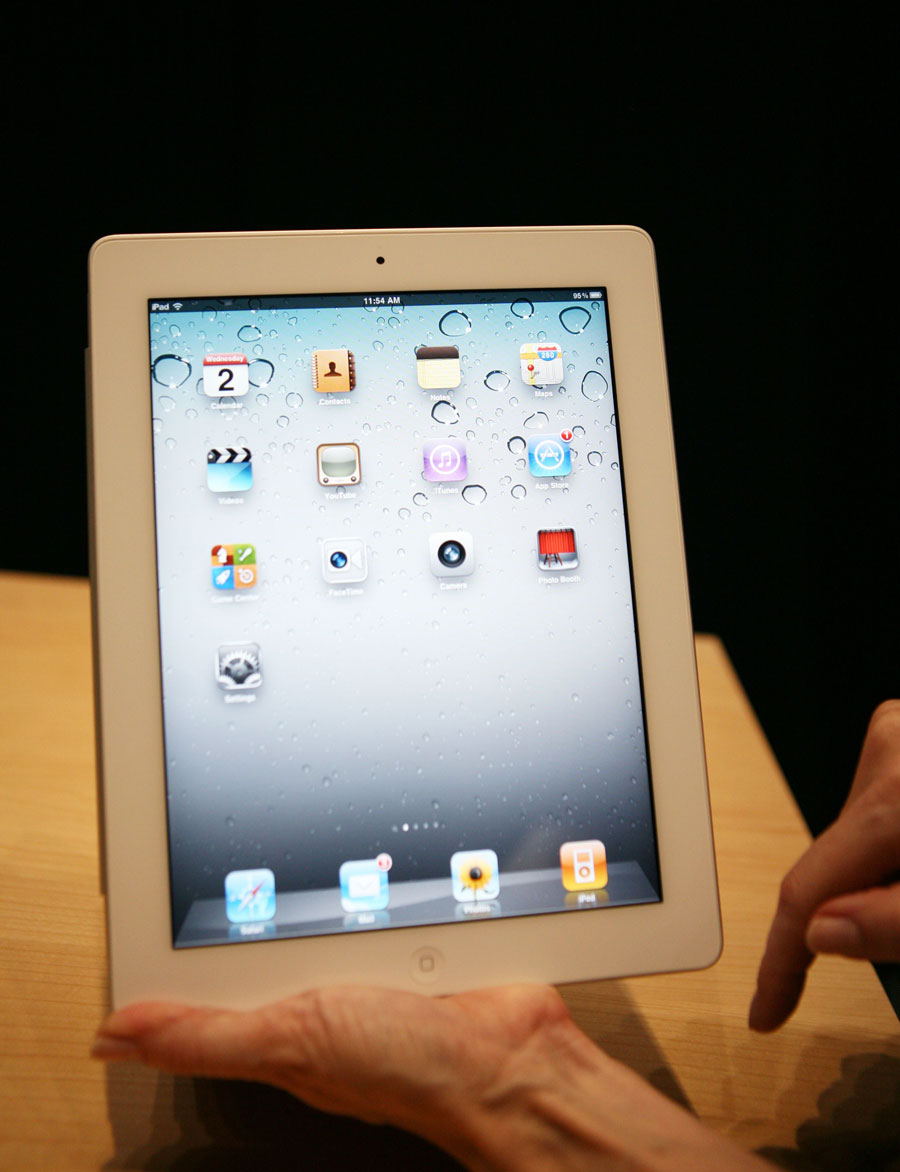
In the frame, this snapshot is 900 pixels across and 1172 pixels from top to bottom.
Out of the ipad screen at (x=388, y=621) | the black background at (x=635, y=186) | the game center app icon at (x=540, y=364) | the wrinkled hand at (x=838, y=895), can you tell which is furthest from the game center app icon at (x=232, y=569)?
the black background at (x=635, y=186)

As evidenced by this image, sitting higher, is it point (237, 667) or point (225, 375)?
point (225, 375)

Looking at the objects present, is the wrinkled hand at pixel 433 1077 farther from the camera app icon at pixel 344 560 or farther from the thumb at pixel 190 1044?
the camera app icon at pixel 344 560

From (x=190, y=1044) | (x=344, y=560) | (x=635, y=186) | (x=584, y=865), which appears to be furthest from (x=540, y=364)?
(x=635, y=186)

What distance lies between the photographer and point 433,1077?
0.42m

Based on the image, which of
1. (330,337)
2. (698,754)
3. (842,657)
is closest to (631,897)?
(698,754)

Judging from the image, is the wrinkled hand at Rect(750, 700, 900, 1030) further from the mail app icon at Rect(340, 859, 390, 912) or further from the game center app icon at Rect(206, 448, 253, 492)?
the game center app icon at Rect(206, 448, 253, 492)

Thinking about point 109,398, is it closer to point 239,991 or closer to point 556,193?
point 239,991

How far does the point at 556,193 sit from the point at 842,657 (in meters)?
0.95

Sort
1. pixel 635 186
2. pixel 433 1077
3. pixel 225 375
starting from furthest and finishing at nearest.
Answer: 1. pixel 635 186
2. pixel 225 375
3. pixel 433 1077

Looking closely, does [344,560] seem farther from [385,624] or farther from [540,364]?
[540,364]

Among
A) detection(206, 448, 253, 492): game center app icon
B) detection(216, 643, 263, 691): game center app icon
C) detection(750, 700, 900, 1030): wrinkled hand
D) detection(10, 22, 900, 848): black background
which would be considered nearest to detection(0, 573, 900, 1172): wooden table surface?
detection(750, 700, 900, 1030): wrinkled hand

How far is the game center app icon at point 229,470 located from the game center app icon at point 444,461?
0.37 ft

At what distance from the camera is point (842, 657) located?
4.78 feet

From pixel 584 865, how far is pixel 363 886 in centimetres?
14
